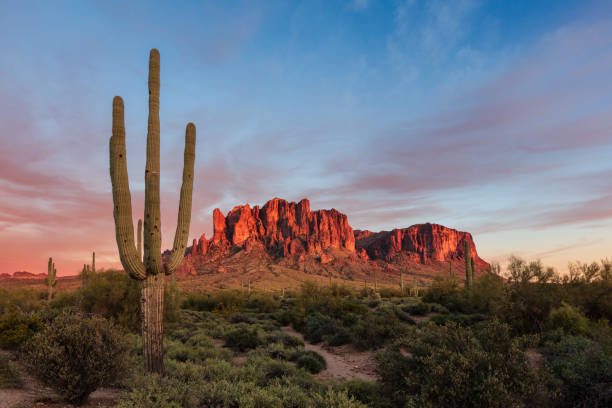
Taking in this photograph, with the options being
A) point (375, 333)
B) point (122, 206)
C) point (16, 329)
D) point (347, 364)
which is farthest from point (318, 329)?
point (122, 206)

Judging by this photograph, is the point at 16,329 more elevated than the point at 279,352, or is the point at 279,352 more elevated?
the point at 16,329

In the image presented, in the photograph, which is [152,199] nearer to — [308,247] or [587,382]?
[587,382]

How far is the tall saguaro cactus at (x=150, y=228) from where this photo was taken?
781cm

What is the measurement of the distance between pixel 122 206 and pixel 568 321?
1720cm

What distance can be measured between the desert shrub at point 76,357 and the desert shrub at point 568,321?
16.1m

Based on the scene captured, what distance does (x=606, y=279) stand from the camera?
1759cm

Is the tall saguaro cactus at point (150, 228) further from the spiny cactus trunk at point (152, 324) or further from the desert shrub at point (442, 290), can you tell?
the desert shrub at point (442, 290)

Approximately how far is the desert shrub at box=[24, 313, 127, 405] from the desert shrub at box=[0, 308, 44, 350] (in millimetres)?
5386

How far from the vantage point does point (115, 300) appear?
57.0ft

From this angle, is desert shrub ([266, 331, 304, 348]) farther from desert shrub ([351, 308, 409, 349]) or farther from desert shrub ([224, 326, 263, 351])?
desert shrub ([351, 308, 409, 349])

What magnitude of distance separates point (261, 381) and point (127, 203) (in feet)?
18.0

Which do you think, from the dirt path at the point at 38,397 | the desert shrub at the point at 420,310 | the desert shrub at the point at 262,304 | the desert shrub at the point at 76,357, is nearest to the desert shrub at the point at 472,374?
the desert shrub at the point at 76,357

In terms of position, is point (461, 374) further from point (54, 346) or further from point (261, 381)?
point (54, 346)

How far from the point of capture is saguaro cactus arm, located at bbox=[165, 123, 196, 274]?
8.82m
